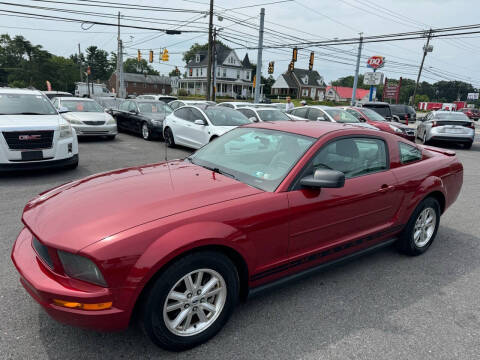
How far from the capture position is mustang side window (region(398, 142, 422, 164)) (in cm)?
376

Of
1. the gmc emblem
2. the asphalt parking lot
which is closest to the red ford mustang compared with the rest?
the asphalt parking lot

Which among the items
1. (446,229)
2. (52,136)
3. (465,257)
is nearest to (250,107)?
(52,136)

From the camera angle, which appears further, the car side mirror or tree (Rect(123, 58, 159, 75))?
tree (Rect(123, 58, 159, 75))

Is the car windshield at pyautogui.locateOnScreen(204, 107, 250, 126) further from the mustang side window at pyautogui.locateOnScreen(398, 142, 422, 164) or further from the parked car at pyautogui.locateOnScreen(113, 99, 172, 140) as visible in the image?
the mustang side window at pyautogui.locateOnScreen(398, 142, 422, 164)

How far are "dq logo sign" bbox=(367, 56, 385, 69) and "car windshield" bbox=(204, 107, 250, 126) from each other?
2727 centimetres

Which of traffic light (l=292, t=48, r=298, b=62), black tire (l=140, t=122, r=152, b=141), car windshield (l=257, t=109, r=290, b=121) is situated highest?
traffic light (l=292, t=48, r=298, b=62)

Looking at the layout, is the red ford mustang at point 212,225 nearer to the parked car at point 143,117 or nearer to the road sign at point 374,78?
the parked car at point 143,117

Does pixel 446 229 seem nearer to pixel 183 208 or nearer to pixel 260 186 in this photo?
pixel 260 186

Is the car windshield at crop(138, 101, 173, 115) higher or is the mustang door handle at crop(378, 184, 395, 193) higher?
the mustang door handle at crop(378, 184, 395, 193)

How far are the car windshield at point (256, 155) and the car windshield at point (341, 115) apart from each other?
9484 mm

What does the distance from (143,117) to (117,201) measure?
35.7 feet

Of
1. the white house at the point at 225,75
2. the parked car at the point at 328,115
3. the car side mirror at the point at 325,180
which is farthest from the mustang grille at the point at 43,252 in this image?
the white house at the point at 225,75

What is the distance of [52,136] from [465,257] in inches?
273

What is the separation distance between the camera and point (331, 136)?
313 cm
